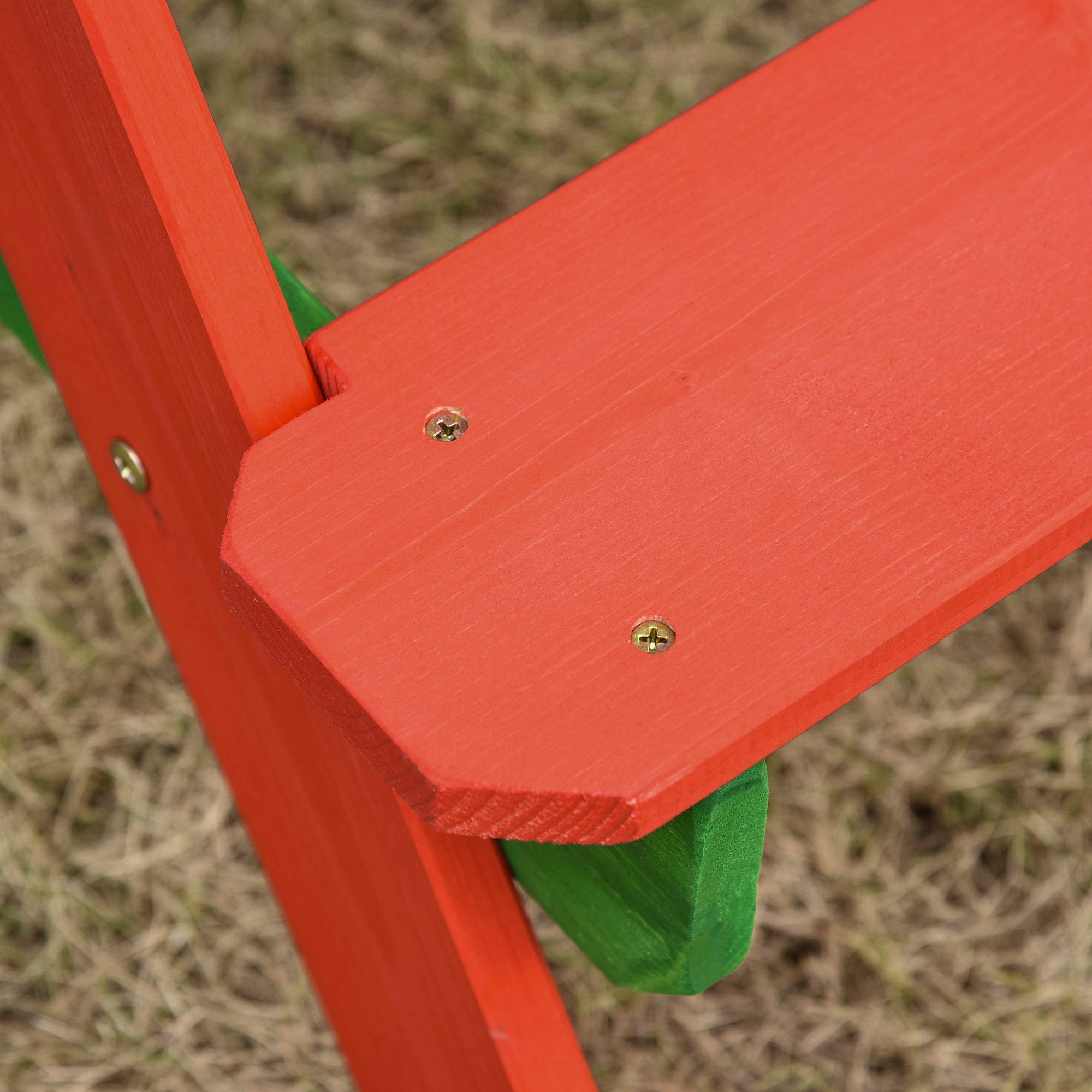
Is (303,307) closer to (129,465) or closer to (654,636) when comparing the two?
(129,465)

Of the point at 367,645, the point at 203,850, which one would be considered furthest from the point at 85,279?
the point at 203,850

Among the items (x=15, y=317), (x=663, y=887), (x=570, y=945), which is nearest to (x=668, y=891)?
(x=663, y=887)

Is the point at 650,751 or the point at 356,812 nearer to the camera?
the point at 650,751

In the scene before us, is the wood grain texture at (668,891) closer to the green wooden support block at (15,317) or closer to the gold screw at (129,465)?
the gold screw at (129,465)

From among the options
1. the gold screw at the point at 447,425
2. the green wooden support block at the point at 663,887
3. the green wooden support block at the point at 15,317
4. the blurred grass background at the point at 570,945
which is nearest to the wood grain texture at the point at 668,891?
the green wooden support block at the point at 663,887

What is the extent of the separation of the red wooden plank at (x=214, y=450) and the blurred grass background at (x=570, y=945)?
0.36 metres

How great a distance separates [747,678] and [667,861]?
0.45ft

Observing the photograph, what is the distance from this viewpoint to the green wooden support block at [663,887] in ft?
1.54

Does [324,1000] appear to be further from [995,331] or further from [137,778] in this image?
[995,331]

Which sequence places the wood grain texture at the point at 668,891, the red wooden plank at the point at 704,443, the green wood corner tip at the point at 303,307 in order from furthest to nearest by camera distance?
the green wood corner tip at the point at 303,307, the wood grain texture at the point at 668,891, the red wooden plank at the point at 704,443

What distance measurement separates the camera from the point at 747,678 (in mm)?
365

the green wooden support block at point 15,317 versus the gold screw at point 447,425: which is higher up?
the gold screw at point 447,425

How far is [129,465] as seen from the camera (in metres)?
0.60

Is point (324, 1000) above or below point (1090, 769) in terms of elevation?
above
